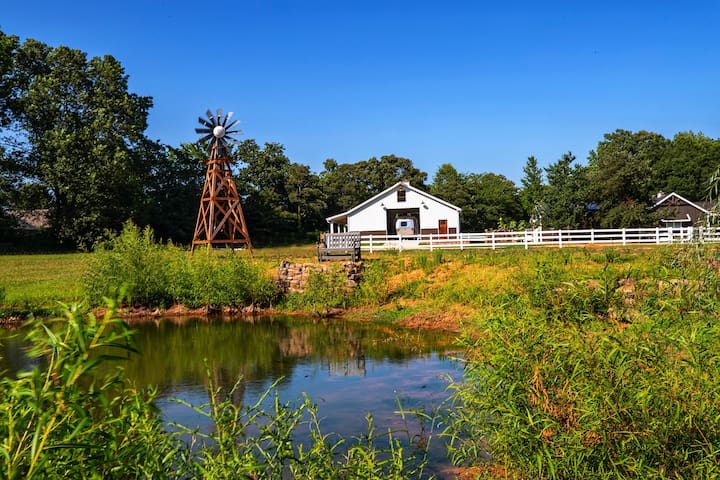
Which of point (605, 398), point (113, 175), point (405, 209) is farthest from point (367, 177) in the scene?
point (605, 398)

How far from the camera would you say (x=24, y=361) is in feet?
48.3

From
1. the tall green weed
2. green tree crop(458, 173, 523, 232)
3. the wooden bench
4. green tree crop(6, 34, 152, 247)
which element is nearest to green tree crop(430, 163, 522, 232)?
green tree crop(458, 173, 523, 232)

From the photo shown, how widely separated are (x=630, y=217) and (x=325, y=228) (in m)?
31.5

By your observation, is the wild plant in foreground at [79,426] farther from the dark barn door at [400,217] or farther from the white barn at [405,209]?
the dark barn door at [400,217]

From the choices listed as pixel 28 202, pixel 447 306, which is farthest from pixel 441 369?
pixel 28 202

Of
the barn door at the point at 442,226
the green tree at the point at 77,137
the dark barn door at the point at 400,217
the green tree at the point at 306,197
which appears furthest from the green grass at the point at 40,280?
the green tree at the point at 306,197

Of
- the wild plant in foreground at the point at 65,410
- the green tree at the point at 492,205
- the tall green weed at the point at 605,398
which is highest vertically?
the green tree at the point at 492,205

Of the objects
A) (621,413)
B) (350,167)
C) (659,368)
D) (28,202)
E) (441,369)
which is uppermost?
(350,167)

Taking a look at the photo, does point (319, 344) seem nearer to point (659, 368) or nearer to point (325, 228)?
point (659, 368)

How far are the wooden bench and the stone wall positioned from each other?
→ 5.44 ft

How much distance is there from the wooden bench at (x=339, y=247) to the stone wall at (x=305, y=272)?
166cm

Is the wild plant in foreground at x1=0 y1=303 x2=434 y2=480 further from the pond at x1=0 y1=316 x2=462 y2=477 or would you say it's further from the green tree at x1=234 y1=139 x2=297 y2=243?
the green tree at x1=234 y1=139 x2=297 y2=243

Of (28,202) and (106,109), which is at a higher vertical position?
(106,109)

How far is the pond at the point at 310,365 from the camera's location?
10.5 m
